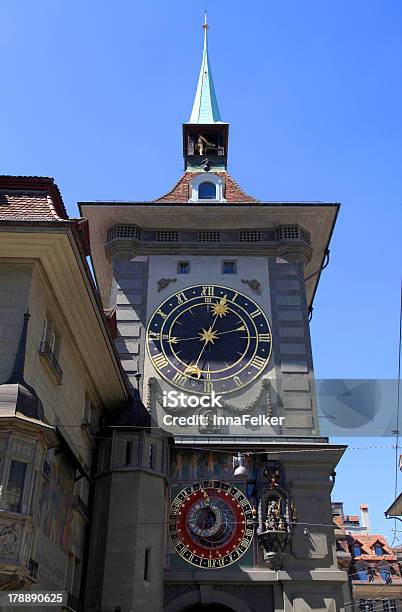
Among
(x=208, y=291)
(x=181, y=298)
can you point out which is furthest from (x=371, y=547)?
(x=181, y=298)

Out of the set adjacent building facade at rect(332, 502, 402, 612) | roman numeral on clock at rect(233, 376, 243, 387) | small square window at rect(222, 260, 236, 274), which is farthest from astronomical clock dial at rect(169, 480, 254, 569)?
adjacent building facade at rect(332, 502, 402, 612)

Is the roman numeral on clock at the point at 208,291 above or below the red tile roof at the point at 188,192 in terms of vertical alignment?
below

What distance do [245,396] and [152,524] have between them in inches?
202

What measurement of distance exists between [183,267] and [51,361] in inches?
419

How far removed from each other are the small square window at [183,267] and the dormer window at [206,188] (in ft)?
10.8

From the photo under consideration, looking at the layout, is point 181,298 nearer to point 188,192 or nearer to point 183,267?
point 183,267

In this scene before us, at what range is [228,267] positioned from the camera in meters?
22.9

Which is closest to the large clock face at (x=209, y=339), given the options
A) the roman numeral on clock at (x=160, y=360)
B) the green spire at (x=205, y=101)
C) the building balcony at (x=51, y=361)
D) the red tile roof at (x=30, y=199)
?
the roman numeral on clock at (x=160, y=360)

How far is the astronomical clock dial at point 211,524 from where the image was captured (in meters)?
17.3

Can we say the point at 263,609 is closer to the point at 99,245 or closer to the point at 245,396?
the point at 245,396

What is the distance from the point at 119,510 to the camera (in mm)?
16078

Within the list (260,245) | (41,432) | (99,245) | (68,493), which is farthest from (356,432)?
(99,245)

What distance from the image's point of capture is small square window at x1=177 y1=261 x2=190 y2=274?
22.7m

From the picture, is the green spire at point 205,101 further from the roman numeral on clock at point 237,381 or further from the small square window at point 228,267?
the roman numeral on clock at point 237,381
